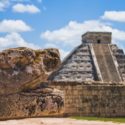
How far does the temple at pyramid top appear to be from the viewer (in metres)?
61.5

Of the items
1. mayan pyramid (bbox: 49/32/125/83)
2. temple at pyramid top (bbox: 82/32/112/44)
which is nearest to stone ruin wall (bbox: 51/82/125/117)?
mayan pyramid (bbox: 49/32/125/83)

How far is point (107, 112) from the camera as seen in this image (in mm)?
17328

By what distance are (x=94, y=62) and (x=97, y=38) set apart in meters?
7.25

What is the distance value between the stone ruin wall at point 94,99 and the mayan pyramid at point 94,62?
32.2 m

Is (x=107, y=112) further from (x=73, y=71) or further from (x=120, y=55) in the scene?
(x=120, y=55)

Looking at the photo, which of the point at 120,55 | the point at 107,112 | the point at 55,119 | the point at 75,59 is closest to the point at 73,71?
the point at 75,59

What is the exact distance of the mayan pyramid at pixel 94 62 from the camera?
52.4 m

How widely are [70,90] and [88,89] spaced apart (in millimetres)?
788

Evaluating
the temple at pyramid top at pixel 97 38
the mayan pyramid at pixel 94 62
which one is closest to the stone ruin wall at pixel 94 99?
the mayan pyramid at pixel 94 62

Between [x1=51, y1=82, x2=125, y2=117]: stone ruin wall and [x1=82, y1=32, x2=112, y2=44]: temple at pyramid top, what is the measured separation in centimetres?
4373

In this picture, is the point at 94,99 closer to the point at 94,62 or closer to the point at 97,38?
the point at 94,62

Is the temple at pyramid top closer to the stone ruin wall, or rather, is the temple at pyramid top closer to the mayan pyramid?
the mayan pyramid

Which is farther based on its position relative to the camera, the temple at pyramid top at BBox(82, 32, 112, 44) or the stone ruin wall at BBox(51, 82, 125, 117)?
the temple at pyramid top at BBox(82, 32, 112, 44)

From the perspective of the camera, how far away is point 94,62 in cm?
5525
